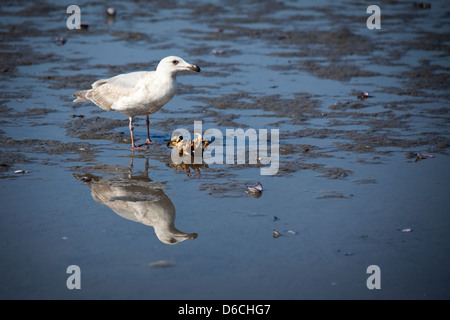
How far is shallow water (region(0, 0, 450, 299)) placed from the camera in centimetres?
484

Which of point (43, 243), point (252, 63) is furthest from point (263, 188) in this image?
point (252, 63)

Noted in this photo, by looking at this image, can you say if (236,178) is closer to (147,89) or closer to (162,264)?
(147,89)

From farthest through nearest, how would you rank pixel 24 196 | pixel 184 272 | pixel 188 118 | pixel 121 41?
1. pixel 121 41
2. pixel 188 118
3. pixel 24 196
4. pixel 184 272

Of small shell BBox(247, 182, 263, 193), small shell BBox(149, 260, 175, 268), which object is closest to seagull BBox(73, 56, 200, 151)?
small shell BBox(247, 182, 263, 193)

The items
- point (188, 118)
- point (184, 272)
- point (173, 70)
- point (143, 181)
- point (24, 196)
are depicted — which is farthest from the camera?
point (188, 118)

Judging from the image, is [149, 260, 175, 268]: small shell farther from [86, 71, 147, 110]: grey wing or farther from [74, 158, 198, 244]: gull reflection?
[86, 71, 147, 110]: grey wing

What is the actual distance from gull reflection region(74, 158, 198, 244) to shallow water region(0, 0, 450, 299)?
0.02 metres

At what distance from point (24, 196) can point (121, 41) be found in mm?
8222

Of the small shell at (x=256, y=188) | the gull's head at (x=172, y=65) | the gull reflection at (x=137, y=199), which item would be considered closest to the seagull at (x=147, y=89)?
the gull's head at (x=172, y=65)

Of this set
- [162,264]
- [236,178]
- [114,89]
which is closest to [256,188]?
[236,178]

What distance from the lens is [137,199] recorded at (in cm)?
620

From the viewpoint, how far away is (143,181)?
22.1ft

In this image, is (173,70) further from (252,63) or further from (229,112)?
(252,63)
